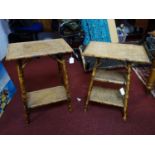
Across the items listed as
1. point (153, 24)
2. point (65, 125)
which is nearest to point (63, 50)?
point (65, 125)

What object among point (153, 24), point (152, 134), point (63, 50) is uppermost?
point (63, 50)

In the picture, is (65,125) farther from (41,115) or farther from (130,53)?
(130,53)

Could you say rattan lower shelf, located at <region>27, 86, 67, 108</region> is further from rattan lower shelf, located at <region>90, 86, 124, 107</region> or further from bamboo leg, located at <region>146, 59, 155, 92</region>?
bamboo leg, located at <region>146, 59, 155, 92</region>

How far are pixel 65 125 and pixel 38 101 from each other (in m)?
0.38

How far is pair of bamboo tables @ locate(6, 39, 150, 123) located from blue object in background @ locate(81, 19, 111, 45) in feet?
3.94

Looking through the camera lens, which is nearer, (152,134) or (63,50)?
(63,50)

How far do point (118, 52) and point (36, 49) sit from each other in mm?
741

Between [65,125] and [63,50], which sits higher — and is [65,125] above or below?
below

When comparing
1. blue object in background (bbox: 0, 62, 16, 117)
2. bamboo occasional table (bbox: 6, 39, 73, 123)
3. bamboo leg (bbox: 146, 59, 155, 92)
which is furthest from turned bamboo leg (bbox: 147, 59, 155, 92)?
blue object in background (bbox: 0, 62, 16, 117)

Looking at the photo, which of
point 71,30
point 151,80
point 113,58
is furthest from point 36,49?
point 71,30

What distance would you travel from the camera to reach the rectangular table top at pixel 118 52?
4.81 feet

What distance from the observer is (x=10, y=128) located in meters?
1.76

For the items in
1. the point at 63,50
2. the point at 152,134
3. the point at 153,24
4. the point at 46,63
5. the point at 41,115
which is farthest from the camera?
the point at 153,24

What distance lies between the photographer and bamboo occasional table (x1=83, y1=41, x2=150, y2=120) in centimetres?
149
